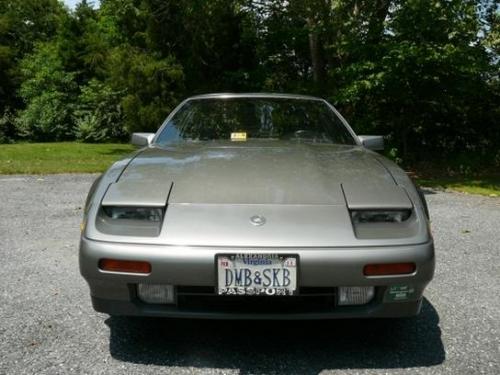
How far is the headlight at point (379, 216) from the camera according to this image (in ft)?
8.29

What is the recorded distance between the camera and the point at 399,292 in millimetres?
2455

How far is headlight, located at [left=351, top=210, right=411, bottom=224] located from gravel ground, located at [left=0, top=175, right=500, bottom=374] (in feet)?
2.16

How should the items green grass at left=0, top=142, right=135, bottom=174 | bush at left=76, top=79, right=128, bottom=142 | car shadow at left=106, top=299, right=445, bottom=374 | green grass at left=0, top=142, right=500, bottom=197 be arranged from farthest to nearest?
bush at left=76, top=79, right=128, bottom=142
green grass at left=0, top=142, right=135, bottom=174
green grass at left=0, top=142, right=500, bottom=197
car shadow at left=106, top=299, right=445, bottom=374

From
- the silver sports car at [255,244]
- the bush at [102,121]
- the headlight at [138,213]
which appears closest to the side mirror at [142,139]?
the silver sports car at [255,244]

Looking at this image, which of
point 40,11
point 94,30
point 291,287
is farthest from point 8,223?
point 40,11

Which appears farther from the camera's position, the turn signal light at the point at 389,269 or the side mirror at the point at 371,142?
the side mirror at the point at 371,142

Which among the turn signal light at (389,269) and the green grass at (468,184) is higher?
Result: the turn signal light at (389,269)

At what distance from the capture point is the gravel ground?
2.49 meters

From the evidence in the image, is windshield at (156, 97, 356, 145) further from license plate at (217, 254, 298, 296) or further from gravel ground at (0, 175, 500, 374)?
license plate at (217, 254, 298, 296)

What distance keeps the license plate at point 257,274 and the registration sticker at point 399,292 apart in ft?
1.48

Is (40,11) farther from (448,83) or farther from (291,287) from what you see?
(291,287)

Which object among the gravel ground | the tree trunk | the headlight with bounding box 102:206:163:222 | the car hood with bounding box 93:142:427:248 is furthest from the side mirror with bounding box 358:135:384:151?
the tree trunk

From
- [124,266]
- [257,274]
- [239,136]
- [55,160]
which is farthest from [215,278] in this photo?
[55,160]

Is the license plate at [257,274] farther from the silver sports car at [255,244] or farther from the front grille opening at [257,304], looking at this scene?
the front grille opening at [257,304]
